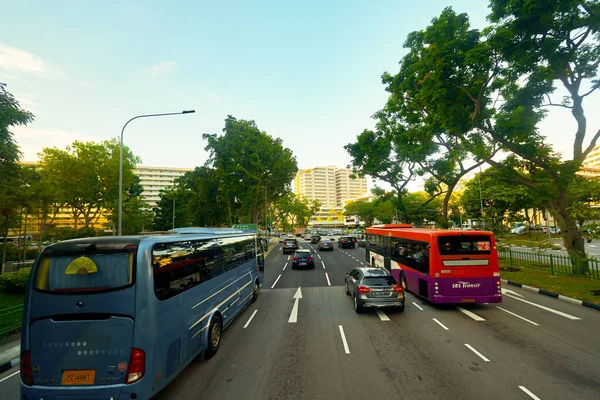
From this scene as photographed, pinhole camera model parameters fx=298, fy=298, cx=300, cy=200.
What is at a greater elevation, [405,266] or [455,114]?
[455,114]

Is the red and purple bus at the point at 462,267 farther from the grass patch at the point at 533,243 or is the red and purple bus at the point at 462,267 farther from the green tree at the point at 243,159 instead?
the green tree at the point at 243,159

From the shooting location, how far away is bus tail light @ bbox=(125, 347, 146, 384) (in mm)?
4992

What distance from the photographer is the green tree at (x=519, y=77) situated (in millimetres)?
14633

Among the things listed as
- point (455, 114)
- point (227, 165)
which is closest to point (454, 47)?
point (455, 114)

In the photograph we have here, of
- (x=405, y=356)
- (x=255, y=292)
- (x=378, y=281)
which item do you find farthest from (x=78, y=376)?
(x=255, y=292)

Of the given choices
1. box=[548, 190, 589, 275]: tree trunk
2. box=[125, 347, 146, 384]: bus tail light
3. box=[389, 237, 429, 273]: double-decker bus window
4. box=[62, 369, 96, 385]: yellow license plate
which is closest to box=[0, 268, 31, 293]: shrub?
box=[62, 369, 96, 385]: yellow license plate

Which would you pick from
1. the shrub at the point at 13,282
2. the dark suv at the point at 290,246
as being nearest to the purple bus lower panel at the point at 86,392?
the shrub at the point at 13,282

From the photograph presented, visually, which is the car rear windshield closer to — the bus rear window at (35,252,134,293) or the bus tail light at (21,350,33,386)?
the bus rear window at (35,252,134,293)

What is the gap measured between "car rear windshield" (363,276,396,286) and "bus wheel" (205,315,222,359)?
563 centimetres

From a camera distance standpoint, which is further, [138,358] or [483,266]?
[483,266]

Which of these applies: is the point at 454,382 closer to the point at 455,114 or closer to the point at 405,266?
the point at 405,266

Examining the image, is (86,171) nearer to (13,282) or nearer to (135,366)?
(13,282)

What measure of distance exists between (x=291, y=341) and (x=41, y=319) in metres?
6.06

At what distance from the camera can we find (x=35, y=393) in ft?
16.3
